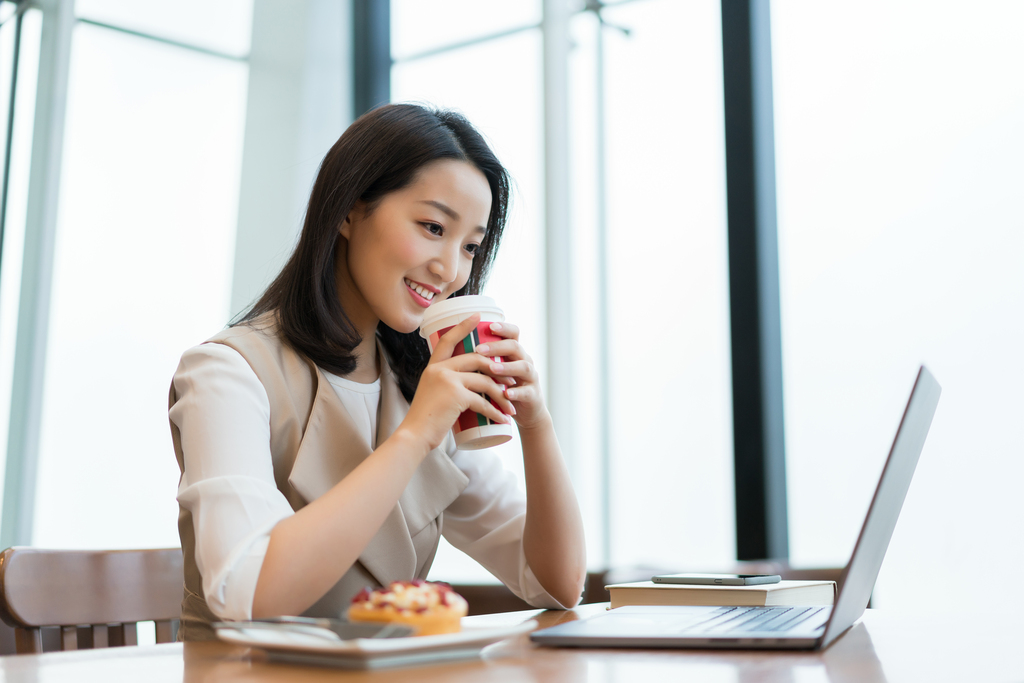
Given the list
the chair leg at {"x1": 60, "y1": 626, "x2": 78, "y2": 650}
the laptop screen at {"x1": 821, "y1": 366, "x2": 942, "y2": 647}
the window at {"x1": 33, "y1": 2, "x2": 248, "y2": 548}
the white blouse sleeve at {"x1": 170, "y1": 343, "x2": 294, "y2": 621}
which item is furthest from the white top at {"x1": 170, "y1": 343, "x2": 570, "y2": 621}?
the window at {"x1": 33, "y1": 2, "x2": 248, "y2": 548}

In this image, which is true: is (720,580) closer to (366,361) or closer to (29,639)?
(366,361)

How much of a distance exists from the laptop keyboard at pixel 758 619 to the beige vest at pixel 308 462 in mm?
411

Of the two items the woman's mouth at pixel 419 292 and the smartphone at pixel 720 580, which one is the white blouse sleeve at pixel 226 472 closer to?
the woman's mouth at pixel 419 292

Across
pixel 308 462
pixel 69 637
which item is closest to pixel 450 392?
pixel 308 462

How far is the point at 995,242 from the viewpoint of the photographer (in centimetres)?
229

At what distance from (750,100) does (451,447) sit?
1.74 meters

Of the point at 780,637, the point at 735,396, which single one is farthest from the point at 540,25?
the point at 780,637

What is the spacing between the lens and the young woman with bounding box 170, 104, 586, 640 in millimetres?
863

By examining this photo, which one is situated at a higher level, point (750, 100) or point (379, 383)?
point (750, 100)

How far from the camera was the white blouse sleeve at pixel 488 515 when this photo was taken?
1271 mm

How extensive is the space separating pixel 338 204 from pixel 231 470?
42 centimetres

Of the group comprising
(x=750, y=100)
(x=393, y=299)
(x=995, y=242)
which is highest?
(x=750, y=100)

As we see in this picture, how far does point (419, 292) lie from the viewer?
119 centimetres

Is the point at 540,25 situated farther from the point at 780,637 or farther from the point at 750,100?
the point at 780,637
